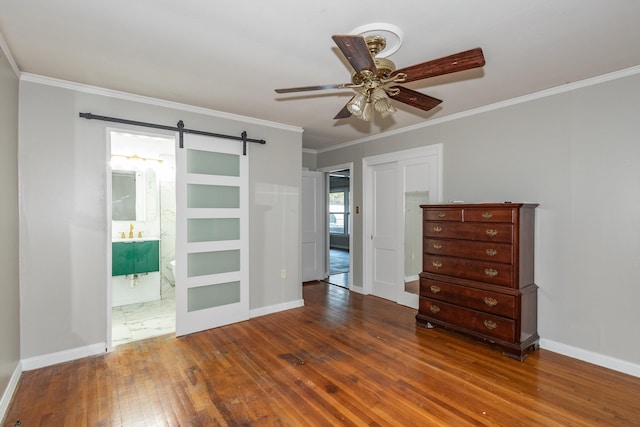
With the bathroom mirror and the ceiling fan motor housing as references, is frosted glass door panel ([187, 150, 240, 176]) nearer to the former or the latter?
the bathroom mirror

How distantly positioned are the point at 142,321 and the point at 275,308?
1.64m

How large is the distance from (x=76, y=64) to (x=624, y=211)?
15.4ft

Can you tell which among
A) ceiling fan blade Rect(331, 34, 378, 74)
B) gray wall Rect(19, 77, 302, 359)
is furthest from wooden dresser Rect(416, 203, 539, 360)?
gray wall Rect(19, 77, 302, 359)

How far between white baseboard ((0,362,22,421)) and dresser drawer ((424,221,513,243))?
3861 mm

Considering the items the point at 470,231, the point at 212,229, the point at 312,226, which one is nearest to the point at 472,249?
the point at 470,231

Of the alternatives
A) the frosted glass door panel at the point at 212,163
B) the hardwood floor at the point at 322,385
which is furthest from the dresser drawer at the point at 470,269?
the frosted glass door panel at the point at 212,163

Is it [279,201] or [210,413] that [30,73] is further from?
[210,413]

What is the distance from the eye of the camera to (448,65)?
5.82 ft

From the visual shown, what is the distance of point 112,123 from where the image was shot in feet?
9.93

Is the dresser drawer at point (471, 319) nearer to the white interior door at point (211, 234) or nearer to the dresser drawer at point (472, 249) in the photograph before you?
the dresser drawer at point (472, 249)

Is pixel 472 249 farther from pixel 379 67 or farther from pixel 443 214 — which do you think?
pixel 379 67

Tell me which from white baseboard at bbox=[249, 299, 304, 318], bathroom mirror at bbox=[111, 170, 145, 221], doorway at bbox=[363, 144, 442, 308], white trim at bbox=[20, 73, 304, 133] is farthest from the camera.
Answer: bathroom mirror at bbox=[111, 170, 145, 221]

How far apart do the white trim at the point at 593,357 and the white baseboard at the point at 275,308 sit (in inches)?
111

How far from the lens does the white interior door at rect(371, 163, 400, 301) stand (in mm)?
4645
